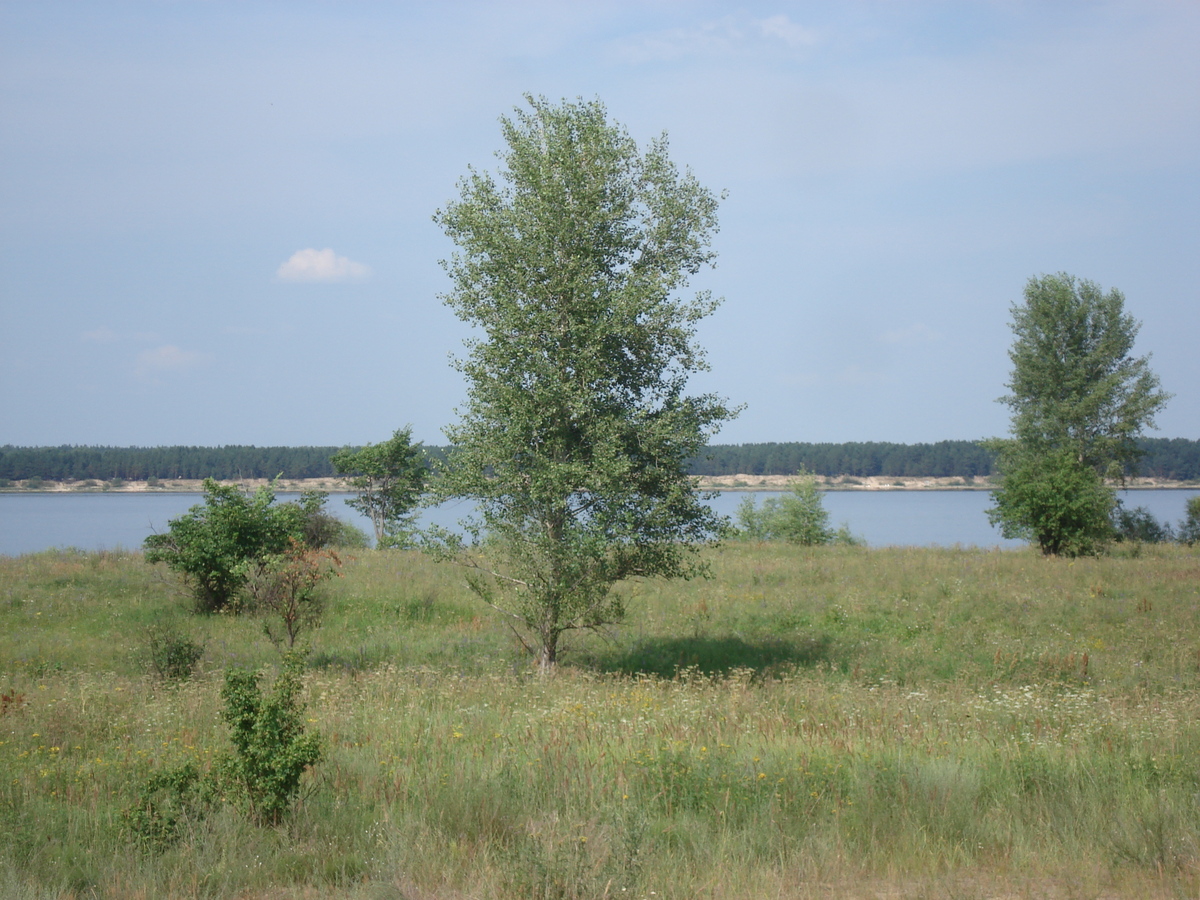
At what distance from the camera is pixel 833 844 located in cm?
509

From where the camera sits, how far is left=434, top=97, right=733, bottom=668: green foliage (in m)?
12.7

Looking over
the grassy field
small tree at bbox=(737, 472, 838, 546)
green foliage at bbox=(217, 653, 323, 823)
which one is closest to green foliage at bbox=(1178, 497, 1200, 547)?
small tree at bbox=(737, 472, 838, 546)

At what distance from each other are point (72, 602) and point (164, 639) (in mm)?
6710

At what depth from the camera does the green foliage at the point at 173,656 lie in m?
13.7

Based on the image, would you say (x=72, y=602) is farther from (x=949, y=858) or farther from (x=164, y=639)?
(x=949, y=858)

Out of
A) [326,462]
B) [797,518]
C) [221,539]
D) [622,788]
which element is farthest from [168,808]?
[326,462]

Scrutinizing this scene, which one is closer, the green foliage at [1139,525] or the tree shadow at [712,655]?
the tree shadow at [712,655]

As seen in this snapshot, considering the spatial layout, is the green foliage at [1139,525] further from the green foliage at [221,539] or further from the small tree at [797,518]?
the green foliage at [221,539]

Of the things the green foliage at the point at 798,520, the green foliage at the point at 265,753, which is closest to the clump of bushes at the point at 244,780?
the green foliage at the point at 265,753

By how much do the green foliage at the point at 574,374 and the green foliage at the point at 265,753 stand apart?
6.83 m

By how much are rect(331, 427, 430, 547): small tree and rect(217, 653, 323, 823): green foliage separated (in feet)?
142

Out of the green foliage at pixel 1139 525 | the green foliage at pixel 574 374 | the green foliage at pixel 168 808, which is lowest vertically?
the green foliage at pixel 1139 525

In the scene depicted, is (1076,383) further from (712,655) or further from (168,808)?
(168,808)

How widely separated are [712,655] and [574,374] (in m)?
7.02
